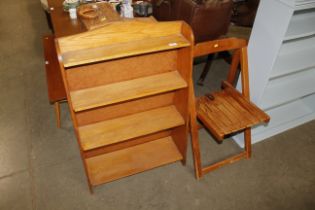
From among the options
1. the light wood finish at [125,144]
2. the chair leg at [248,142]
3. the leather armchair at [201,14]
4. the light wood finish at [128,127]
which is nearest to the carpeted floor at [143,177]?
the chair leg at [248,142]

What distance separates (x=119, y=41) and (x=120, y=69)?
20 centimetres

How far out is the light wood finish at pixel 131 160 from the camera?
187 cm

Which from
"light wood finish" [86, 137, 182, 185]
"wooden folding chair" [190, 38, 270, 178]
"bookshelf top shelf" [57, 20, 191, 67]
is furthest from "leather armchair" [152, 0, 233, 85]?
"light wood finish" [86, 137, 182, 185]

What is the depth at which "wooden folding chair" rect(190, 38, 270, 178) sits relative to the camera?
66.6 inches

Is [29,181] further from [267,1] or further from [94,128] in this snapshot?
[267,1]

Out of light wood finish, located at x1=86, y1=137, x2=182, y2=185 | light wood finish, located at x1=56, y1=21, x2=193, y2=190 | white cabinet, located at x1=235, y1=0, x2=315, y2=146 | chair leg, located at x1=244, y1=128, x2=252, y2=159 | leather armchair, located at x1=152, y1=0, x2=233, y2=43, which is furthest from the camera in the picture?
leather armchair, located at x1=152, y1=0, x2=233, y2=43

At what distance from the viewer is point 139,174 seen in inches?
77.9

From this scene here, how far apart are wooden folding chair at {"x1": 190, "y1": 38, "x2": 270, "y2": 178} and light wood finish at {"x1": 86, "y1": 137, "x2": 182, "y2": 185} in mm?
250

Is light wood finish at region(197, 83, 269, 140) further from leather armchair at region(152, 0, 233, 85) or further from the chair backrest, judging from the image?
leather armchair at region(152, 0, 233, 85)

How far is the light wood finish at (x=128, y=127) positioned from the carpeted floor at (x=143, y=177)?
0.43m

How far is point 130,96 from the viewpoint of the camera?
1.51m

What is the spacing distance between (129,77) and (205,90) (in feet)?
4.23

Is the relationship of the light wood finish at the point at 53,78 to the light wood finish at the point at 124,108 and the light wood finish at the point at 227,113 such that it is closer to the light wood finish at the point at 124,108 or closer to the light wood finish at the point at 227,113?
the light wood finish at the point at 124,108

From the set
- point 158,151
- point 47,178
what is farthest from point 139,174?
point 47,178
